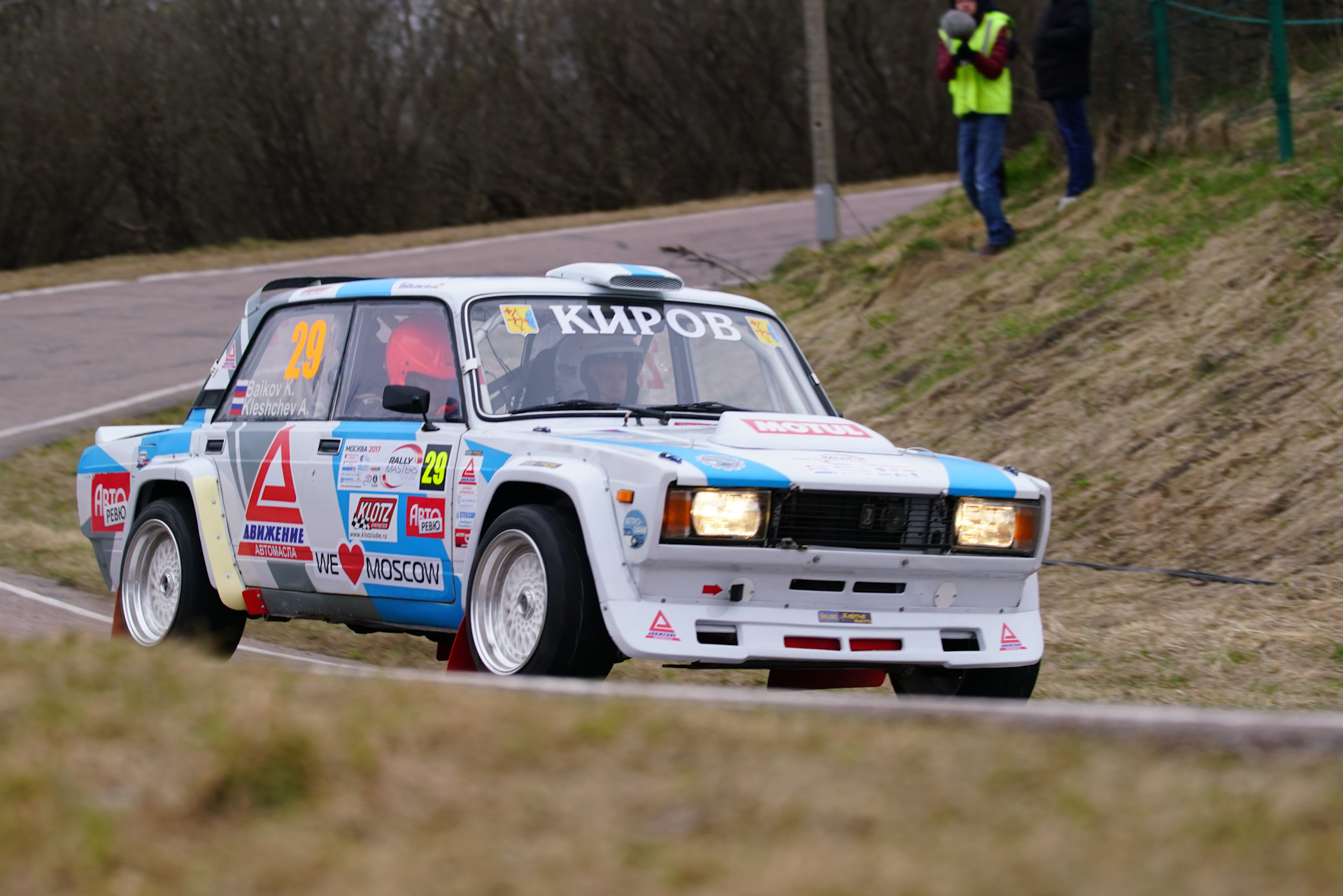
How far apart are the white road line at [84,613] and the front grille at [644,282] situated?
2.20 metres

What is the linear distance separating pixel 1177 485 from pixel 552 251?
14.8 m

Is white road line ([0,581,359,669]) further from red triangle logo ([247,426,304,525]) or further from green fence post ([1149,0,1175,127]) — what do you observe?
green fence post ([1149,0,1175,127])

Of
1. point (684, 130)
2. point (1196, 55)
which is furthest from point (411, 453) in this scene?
point (684, 130)

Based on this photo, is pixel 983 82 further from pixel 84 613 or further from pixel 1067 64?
pixel 84 613

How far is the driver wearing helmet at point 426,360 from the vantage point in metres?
6.99

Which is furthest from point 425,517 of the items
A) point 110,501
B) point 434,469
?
point 110,501

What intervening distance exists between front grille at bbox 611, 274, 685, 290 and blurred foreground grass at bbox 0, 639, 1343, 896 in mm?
3593

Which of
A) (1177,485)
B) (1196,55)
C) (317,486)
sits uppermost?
(1196,55)

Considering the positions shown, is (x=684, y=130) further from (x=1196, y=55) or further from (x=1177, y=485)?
(x=1177, y=485)

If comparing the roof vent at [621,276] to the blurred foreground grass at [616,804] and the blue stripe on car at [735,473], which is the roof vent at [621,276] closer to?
the blue stripe on car at [735,473]

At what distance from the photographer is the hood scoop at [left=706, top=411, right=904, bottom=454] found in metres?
6.38

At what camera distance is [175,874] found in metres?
3.08

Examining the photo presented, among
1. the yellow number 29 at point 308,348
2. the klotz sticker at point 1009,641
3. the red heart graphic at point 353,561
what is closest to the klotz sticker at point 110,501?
the yellow number 29 at point 308,348

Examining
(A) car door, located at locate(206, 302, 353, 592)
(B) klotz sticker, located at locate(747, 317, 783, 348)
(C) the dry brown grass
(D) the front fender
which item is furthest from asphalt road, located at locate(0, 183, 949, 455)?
(D) the front fender
